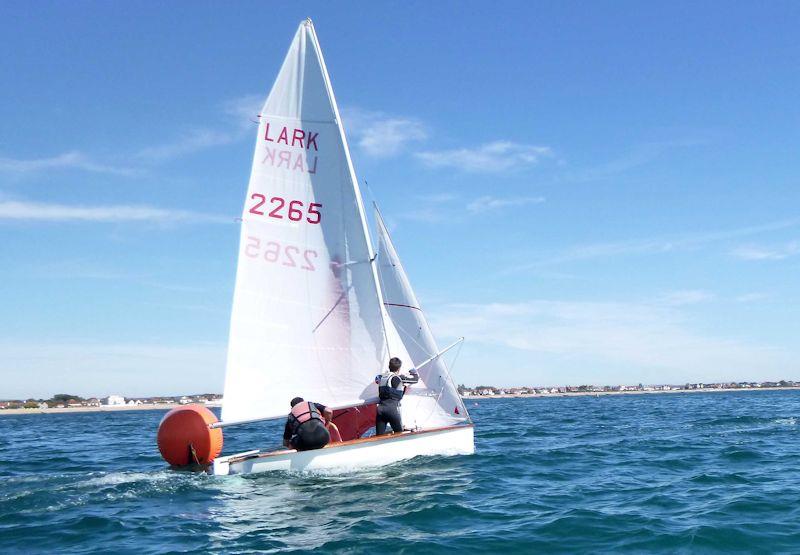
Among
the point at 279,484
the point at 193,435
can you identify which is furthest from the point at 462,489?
the point at 193,435

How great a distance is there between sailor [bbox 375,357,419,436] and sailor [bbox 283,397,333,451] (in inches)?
67.5

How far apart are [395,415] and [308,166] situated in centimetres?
617

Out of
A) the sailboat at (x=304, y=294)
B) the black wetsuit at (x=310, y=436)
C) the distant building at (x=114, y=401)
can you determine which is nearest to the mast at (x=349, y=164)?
the sailboat at (x=304, y=294)

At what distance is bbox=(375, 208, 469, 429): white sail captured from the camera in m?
17.5

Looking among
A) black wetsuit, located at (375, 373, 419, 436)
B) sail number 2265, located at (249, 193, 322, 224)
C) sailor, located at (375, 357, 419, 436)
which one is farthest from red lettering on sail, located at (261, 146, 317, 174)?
black wetsuit, located at (375, 373, 419, 436)

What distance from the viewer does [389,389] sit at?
52.7 ft

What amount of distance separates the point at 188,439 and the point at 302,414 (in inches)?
107

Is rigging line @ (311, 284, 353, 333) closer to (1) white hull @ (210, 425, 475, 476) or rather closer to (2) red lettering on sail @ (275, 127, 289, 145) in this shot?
(1) white hull @ (210, 425, 475, 476)

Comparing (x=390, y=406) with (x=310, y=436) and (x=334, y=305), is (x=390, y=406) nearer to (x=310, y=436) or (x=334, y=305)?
(x=310, y=436)

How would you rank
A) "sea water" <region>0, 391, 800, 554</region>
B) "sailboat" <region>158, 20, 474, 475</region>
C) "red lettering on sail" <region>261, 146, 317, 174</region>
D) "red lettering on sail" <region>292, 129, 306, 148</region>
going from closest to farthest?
"sea water" <region>0, 391, 800, 554</region>, "sailboat" <region>158, 20, 474, 475</region>, "red lettering on sail" <region>261, 146, 317, 174</region>, "red lettering on sail" <region>292, 129, 306, 148</region>

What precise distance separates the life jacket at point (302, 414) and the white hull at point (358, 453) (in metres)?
0.64

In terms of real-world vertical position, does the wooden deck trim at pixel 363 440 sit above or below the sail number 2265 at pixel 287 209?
below

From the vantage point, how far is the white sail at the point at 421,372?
57.4 ft

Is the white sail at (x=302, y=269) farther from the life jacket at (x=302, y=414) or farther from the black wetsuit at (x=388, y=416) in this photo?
the life jacket at (x=302, y=414)
